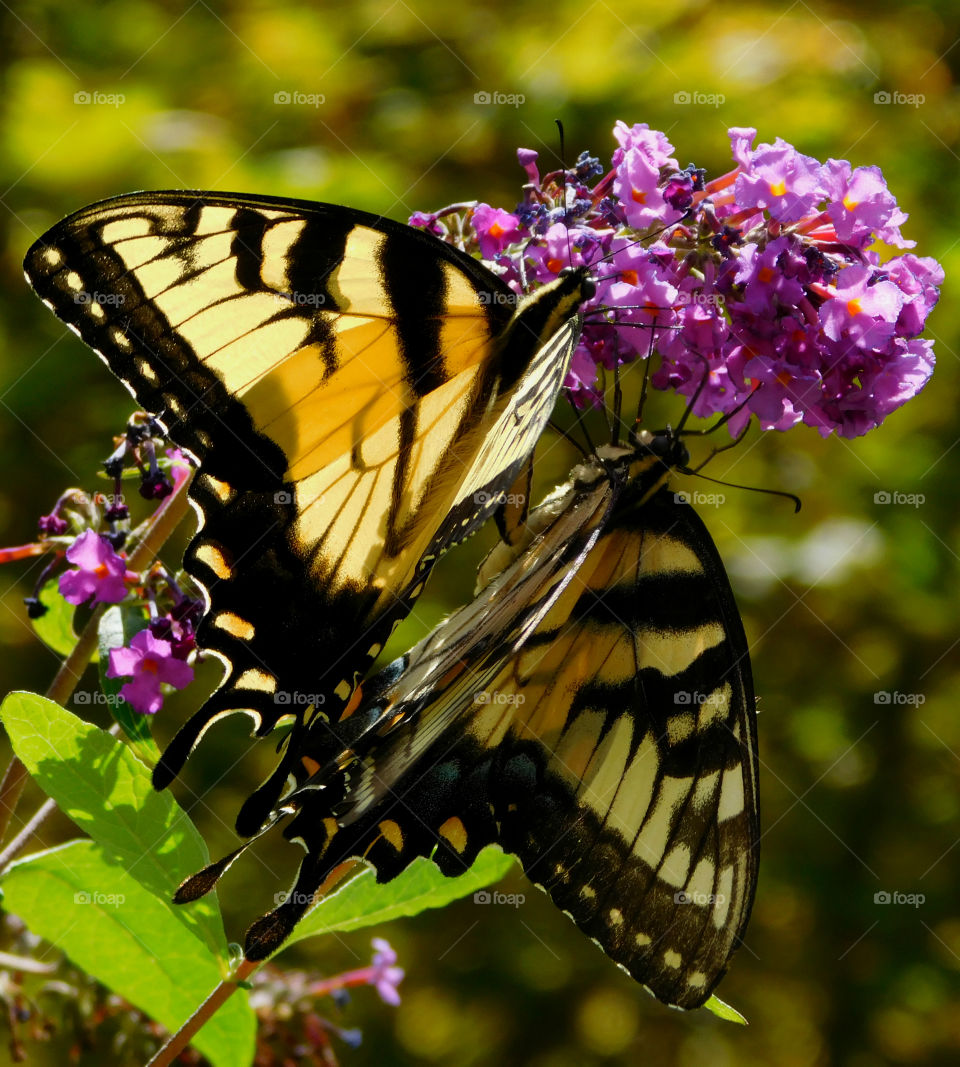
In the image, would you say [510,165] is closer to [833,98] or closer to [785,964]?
[833,98]

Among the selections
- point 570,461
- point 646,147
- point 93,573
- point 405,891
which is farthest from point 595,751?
point 570,461

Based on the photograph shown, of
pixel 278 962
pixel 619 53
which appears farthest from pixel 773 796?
pixel 619 53

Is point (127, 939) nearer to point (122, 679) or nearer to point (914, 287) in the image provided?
point (122, 679)

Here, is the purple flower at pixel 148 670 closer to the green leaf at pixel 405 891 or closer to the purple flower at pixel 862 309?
the green leaf at pixel 405 891

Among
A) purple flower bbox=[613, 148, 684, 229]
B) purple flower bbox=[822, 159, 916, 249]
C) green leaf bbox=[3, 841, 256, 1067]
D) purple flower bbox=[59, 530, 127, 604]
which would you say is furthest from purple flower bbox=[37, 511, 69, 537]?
purple flower bbox=[822, 159, 916, 249]

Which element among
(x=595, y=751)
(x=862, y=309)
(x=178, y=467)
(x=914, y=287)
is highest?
(x=914, y=287)

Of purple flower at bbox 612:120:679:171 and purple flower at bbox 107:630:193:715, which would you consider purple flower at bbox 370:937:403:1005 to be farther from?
purple flower at bbox 612:120:679:171
